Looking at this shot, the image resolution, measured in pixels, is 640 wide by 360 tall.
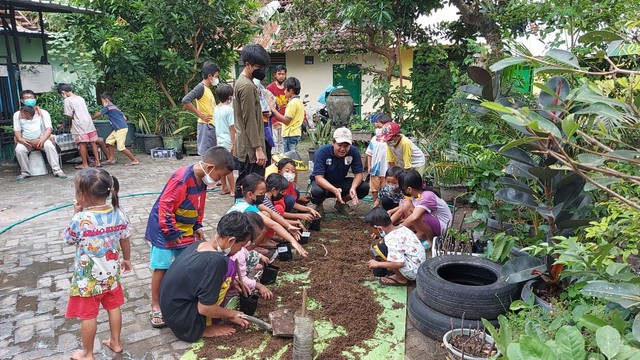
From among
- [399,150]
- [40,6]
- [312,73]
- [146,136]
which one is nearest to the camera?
[399,150]

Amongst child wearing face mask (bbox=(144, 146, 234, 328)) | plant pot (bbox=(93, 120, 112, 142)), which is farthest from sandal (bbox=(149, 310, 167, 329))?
plant pot (bbox=(93, 120, 112, 142))

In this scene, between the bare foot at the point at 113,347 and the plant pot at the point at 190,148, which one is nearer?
the bare foot at the point at 113,347

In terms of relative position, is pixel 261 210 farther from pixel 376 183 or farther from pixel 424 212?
pixel 376 183

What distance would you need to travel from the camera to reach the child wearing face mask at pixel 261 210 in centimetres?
418

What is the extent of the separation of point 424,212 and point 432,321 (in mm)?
1532

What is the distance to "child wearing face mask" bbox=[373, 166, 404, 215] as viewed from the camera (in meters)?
5.17

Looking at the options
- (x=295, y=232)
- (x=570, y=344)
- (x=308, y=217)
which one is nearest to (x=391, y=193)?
(x=308, y=217)

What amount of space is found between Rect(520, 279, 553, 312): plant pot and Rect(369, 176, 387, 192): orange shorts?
274cm

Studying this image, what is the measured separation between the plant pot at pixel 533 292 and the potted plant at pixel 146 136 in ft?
29.8

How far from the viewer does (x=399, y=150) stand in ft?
18.6

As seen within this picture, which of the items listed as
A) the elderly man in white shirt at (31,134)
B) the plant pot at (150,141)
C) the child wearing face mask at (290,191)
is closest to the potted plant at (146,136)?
the plant pot at (150,141)

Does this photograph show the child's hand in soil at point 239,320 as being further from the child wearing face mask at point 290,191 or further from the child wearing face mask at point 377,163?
the child wearing face mask at point 377,163

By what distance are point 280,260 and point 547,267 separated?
241 cm

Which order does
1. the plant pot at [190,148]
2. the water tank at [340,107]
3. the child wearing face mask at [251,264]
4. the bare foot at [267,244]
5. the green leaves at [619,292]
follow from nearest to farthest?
the green leaves at [619,292], the child wearing face mask at [251,264], the bare foot at [267,244], the water tank at [340,107], the plant pot at [190,148]
